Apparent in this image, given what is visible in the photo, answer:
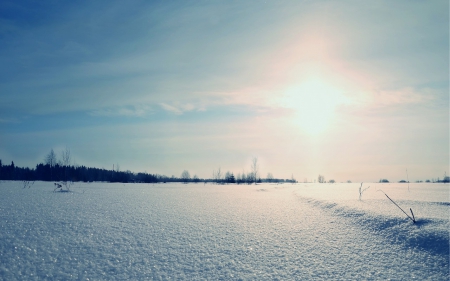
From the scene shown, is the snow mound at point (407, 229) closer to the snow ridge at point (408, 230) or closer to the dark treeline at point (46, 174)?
the snow ridge at point (408, 230)

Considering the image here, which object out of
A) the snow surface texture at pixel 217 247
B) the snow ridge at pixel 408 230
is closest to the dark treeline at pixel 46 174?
the snow surface texture at pixel 217 247

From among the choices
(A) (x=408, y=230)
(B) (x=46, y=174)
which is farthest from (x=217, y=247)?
(B) (x=46, y=174)

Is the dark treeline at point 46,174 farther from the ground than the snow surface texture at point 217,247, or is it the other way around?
the snow surface texture at point 217,247

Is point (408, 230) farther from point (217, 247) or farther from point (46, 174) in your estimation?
point (46, 174)

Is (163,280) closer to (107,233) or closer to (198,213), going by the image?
(107,233)

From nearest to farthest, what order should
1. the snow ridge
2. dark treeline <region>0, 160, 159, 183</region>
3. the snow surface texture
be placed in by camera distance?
the snow surface texture
the snow ridge
dark treeline <region>0, 160, 159, 183</region>

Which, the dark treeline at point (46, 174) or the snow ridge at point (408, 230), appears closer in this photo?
the snow ridge at point (408, 230)

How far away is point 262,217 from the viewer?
→ 1305cm

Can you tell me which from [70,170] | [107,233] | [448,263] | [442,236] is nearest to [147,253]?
[107,233]

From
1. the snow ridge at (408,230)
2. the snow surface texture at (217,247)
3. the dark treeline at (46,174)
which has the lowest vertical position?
the dark treeline at (46,174)

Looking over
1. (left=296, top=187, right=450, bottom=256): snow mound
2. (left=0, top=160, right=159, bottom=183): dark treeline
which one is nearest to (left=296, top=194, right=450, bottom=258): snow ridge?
(left=296, top=187, right=450, bottom=256): snow mound

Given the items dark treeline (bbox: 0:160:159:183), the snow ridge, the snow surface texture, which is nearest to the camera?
the snow surface texture

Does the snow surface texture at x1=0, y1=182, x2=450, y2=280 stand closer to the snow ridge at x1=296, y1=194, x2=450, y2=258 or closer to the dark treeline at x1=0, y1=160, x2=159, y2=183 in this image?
the snow ridge at x1=296, y1=194, x2=450, y2=258

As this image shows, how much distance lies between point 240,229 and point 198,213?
3678 millimetres
